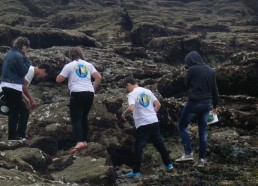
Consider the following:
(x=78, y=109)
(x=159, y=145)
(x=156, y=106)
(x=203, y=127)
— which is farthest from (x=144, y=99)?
(x=78, y=109)

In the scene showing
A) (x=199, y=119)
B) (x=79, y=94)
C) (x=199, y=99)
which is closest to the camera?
(x=199, y=99)

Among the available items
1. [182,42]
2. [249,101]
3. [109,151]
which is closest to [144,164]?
[109,151]

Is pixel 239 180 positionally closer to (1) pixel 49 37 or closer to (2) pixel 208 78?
(2) pixel 208 78

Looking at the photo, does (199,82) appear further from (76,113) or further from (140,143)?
(76,113)

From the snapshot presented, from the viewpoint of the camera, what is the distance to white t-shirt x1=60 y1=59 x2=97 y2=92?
1431cm

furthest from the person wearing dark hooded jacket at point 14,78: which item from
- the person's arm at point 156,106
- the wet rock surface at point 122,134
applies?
the person's arm at point 156,106

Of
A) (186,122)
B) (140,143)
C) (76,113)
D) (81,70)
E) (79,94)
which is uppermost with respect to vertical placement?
(81,70)

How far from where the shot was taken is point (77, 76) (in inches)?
566

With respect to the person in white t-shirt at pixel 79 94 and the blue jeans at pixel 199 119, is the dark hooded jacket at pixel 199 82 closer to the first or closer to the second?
the blue jeans at pixel 199 119

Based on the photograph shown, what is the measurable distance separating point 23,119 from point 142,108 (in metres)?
4.56

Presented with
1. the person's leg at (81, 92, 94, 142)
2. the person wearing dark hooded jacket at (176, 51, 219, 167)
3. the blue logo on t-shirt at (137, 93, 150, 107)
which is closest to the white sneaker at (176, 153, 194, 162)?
the person wearing dark hooded jacket at (176, 51, 219, 167)

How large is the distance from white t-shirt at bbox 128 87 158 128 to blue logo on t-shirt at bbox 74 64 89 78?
1941 millimetres

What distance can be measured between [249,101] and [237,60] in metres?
3.68

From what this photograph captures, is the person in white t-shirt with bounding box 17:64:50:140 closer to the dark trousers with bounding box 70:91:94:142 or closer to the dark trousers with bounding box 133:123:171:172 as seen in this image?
the dark trousers with bounding box 70:91:94:142
